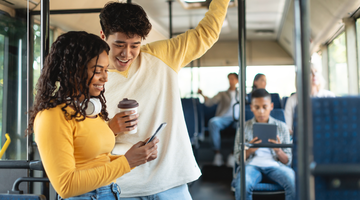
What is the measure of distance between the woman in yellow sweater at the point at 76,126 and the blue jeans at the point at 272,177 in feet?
5.62

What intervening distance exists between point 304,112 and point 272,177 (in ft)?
6.68

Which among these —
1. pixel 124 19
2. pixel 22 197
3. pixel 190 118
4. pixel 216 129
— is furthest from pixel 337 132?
pixel 216 129

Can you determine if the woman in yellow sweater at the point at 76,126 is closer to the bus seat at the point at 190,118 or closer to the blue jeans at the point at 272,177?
the blue jeans at the point at 272,177

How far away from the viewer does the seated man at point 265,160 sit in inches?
96.0

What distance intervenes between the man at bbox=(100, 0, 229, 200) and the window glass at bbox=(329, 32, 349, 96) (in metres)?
3.95

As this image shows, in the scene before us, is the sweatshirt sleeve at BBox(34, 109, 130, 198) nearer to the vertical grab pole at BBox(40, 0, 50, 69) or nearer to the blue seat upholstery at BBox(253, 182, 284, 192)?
the vertical grab pole at BBox(40, 0, 50, 69)

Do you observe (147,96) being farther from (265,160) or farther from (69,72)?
(265,160)

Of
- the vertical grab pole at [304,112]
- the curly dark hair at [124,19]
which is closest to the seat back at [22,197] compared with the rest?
the curly dark hair at [124,19]

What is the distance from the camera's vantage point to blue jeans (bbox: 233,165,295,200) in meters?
2.40

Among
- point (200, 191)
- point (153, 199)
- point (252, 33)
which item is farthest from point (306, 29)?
point (252, 33)

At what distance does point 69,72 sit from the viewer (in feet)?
2.97

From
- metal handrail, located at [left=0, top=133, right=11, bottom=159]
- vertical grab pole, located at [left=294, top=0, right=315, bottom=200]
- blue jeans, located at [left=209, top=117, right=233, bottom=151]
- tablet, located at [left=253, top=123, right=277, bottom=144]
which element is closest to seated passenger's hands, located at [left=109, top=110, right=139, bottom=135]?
vertical grab pole, located at [left=294, top=0, right=315, bottom=200]

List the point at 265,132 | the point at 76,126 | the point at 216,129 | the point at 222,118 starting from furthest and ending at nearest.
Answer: the point at 222,118
the point at 216,129
the point at 265,132
the point at 76,126

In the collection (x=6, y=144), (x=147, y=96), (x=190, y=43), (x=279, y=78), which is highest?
(x=279, y=78)
